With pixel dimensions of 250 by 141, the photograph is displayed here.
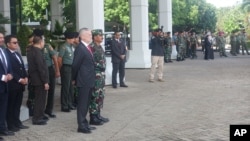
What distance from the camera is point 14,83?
8094 millimetres

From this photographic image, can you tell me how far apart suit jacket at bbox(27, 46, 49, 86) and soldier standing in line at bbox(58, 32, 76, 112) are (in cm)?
143

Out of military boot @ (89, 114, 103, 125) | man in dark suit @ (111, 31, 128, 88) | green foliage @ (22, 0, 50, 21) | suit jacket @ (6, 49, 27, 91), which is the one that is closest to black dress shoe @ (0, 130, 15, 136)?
suit jacket @ (6, 49, 27, 91)

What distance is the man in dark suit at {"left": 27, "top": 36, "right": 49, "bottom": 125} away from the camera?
846cm

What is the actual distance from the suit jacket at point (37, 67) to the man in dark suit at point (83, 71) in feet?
2.95

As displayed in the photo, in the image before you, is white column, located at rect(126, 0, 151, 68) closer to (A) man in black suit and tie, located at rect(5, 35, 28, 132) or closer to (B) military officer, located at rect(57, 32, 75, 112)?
(B) military officer, located at rect(57, 32, 75, 112)

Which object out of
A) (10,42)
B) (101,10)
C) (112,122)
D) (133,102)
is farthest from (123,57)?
(10,42)

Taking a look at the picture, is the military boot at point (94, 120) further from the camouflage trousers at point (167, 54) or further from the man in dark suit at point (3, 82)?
the camouflage trousers at point (167, 54)

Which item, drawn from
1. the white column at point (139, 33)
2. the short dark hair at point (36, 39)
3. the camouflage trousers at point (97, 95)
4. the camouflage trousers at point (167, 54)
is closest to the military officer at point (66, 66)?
the short dark hair at point (36, 39)

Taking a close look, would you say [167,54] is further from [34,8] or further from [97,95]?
[34,8]

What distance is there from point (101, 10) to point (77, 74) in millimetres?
6799

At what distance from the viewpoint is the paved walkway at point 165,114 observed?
7730 millimetres

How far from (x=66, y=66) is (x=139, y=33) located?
35.7 ft

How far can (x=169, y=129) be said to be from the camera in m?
8.12

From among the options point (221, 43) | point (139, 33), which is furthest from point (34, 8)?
point (139, 33)
